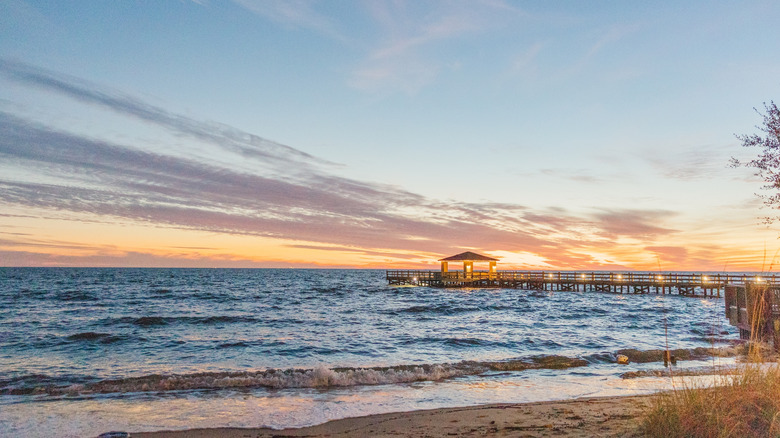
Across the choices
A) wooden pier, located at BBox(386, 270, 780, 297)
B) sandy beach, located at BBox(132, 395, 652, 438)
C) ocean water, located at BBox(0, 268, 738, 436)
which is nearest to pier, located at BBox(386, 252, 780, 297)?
wooden pier, located at BBox(386, 270, 780, 297)

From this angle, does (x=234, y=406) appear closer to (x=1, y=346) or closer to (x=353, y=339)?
(x=353, y=339)

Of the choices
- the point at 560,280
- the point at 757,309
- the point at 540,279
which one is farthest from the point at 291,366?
the point at 540,279

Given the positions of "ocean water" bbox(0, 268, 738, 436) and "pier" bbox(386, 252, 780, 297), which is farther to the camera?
"pier" bbox(386, 252, 780, 297)

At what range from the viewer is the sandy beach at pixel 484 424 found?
7.47 metres

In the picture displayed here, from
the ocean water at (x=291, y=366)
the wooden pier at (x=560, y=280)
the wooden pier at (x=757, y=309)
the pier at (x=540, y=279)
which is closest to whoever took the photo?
the ocean water at (x=291, y=366)

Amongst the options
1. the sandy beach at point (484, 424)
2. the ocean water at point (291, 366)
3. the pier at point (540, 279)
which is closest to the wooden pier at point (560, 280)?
the pier at point (540, 279)

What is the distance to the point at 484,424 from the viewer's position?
318 inches

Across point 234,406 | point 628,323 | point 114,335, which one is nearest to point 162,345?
point 114,335

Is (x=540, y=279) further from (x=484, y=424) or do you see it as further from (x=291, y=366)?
(x=484, y=424)

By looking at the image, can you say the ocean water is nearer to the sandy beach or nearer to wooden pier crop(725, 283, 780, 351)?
the sandy beach

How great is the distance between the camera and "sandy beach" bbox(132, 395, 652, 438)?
7.47 meters

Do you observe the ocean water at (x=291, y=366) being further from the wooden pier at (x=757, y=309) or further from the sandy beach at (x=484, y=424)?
the wooden pier at (x=757, y=309)

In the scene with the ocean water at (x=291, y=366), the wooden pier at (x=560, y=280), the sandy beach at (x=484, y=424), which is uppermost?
the wooden pier at (x=560, y=280)

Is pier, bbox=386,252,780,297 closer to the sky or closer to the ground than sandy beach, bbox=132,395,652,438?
closer to the sky
